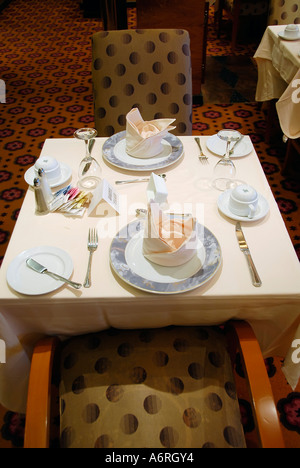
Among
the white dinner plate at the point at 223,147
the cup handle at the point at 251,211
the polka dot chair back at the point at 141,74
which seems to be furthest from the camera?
the polka dot chair back at the point at 141,74

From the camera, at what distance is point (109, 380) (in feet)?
2.74

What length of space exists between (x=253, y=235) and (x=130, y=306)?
36 cm

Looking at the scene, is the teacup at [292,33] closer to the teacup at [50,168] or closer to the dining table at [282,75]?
the dining table at [282,75]

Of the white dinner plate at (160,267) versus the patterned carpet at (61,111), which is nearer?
the white dinner plate at (160,267)

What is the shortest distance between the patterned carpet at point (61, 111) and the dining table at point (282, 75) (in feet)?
1.14

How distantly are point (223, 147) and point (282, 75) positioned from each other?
1199mm

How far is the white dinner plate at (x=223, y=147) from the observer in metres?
1.11

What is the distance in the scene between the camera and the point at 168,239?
0.76 m

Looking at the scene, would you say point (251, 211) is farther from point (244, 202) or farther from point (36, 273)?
point (36, 273)

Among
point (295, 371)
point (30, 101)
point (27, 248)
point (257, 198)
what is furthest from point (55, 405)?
point (30, 101)

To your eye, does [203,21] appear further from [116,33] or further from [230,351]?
[230,351]

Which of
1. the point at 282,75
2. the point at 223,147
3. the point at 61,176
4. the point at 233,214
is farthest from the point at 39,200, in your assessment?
the point at 282,75

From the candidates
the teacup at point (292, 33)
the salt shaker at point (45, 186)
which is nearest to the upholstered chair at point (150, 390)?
the salt shaker at point (45, 186)

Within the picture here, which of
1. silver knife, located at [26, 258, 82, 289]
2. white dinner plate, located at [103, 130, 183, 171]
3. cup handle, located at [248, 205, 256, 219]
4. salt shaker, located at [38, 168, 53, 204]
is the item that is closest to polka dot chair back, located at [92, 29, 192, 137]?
white dinner plate, located at [103, 130, 183, 171]
